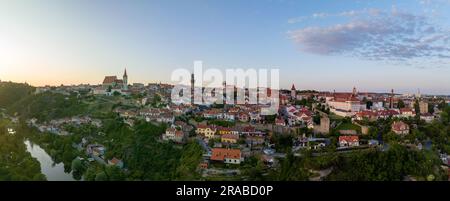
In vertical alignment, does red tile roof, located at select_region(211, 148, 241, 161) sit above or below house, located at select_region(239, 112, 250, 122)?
below

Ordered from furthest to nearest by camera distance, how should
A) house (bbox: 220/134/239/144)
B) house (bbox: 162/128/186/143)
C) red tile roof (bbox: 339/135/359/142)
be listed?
house (bbox: 162/128/186/143)
house (bbox: 220/134/239/144)
red tile roof (bbox: 339/135/359/142)

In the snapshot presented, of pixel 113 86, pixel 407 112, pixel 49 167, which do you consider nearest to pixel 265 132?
pixel 407 112

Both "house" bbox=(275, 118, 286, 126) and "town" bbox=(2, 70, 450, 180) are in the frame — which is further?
"house" bbox=(275, 118, 286, 126)

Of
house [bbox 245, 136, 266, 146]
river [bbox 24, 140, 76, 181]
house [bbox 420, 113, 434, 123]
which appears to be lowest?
river [bbox 24, 140, 76, 181]

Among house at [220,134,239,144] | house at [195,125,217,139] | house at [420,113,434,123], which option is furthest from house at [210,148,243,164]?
house at [420,113,434,123]

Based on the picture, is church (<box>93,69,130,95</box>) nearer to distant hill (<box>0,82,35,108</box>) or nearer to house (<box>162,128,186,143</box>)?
distant hill (<box>0,82,35,108</box>)
